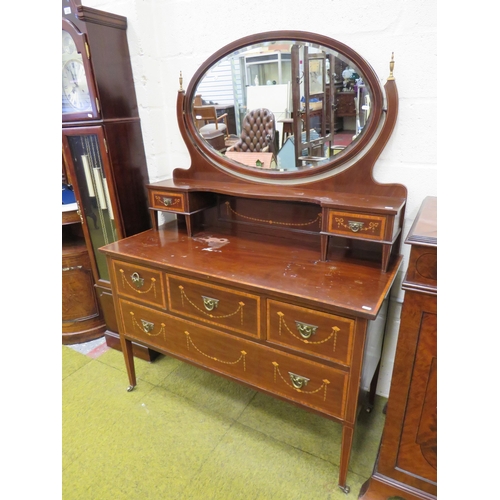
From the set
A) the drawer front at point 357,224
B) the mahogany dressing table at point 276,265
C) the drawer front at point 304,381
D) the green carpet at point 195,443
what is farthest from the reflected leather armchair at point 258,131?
the green carpet at point 195,443

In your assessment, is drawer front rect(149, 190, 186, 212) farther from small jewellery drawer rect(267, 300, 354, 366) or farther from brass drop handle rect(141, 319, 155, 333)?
small jewellery drawer rect(267, 300, 354, 366)

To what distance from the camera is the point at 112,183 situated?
1743 millimetres

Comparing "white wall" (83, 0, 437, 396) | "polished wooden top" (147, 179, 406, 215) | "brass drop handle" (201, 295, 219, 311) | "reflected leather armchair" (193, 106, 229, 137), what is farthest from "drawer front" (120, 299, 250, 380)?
"reflected leather armchair" (193, 106, 229, 137)

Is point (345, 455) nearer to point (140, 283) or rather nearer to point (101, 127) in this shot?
point (140, 283)

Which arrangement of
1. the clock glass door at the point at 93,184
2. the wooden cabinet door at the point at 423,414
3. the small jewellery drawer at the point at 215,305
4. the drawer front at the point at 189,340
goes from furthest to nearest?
the clock glass door at the point at 93,184, the drawer front at the point at 189,340, the small jewellery drawer at the point at 215,305, the wooden cabinet door at the point at 423,414

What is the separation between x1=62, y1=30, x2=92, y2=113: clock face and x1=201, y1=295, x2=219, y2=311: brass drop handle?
Answer: 42.7 inches

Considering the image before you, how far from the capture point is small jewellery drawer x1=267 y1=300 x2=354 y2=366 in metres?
1.07

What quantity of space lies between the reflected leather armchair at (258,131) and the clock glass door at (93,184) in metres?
0.71

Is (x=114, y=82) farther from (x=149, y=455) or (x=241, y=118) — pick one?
(x=149, y=455)

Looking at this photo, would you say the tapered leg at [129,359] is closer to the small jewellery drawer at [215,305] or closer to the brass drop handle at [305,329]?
the small jewellery drawer at [215,305]

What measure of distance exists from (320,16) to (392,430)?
149cm

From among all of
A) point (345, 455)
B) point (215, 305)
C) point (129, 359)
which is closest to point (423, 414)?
point (345, 455)

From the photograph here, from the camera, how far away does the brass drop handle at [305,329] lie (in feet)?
3.66
